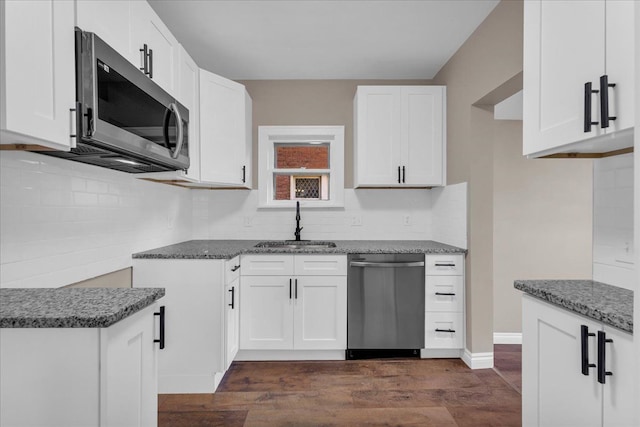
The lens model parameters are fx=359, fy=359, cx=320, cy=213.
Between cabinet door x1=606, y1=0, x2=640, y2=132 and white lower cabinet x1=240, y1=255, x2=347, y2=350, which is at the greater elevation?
cabinet door x1=606, y1=0, x2=640, y2=132

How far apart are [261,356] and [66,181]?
195 cm

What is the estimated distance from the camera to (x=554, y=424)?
128 centimetres

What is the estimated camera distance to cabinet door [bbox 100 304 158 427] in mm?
1000

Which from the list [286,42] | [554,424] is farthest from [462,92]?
[554,424]

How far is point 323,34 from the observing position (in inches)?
106

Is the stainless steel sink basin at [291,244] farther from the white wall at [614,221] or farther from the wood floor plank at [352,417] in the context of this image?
the white wall at [614,221]

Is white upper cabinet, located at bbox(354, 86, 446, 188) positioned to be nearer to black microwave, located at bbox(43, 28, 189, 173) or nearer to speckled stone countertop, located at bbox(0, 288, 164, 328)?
black microwave, located at bbox(43, 28, 189, 173)

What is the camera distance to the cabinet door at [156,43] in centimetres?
175

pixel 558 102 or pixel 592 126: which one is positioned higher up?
pixel 558 102

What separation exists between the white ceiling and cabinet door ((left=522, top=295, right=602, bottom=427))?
77.7 inches

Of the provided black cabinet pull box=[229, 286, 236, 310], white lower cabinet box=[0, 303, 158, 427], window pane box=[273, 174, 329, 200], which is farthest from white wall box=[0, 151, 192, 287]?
window pane box=[273, 174, 329, 200]

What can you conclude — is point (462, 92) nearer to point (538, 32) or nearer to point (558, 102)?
point (538, 32)

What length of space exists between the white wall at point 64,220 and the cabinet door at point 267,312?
2.84ft

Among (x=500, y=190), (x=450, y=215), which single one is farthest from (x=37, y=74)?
(x=500, y=190)
